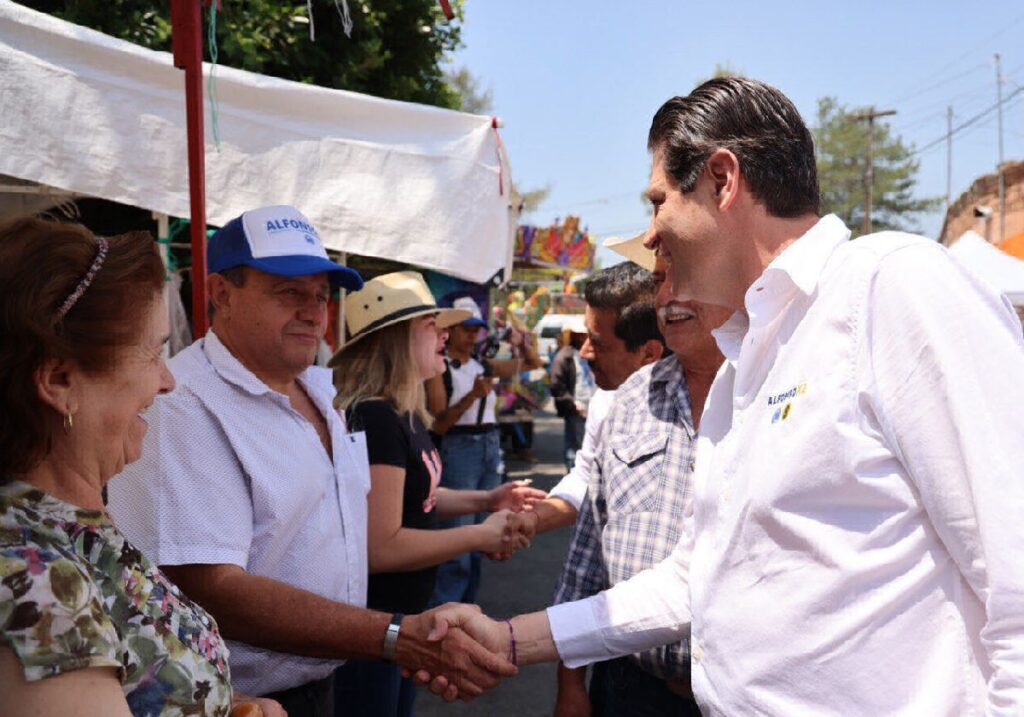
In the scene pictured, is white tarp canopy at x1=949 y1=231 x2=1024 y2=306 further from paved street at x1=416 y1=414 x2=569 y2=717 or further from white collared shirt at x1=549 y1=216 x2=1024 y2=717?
white collared shirt at x1=549 y1=216 x2=1024 y2=717

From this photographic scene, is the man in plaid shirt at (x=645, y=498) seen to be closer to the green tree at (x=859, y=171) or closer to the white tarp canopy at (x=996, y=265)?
the white tarp canopy at (x=996, y=265)

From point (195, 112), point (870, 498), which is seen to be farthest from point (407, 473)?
point (870, 498)

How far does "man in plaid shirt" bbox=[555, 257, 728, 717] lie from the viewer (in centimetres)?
212

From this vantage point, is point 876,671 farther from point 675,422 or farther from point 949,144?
point 949,144

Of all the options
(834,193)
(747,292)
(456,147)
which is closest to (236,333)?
(747,292)

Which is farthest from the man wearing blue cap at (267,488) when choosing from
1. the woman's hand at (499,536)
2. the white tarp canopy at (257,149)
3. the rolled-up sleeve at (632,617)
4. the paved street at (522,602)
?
the paved street at (522,602)

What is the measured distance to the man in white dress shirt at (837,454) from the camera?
108 centimetres

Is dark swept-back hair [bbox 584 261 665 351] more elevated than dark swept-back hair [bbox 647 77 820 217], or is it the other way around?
dark swept-back hair [bbox 647 77 820 217]

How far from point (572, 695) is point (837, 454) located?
145 cm

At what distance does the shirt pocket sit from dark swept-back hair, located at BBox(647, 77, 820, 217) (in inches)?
34.0

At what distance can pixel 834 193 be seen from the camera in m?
48.6

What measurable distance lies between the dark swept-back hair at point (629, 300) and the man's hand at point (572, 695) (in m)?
1.45

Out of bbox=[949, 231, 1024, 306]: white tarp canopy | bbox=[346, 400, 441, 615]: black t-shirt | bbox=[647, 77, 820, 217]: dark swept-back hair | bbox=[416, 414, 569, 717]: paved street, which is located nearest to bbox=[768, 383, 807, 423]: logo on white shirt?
bbox=[647, 77, 820, 217]: dark swept-back hair

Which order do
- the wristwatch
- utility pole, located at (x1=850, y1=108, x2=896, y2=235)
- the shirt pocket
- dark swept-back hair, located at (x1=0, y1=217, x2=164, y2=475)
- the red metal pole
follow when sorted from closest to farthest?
dark swept-back hair, located at (x1=0, y1=217, x2=164, y2=475)
the wristwatch
the shirt pocket
the red metal pole
utility pole, located at (x1=850, y1=108, x2=896, y2=235)
